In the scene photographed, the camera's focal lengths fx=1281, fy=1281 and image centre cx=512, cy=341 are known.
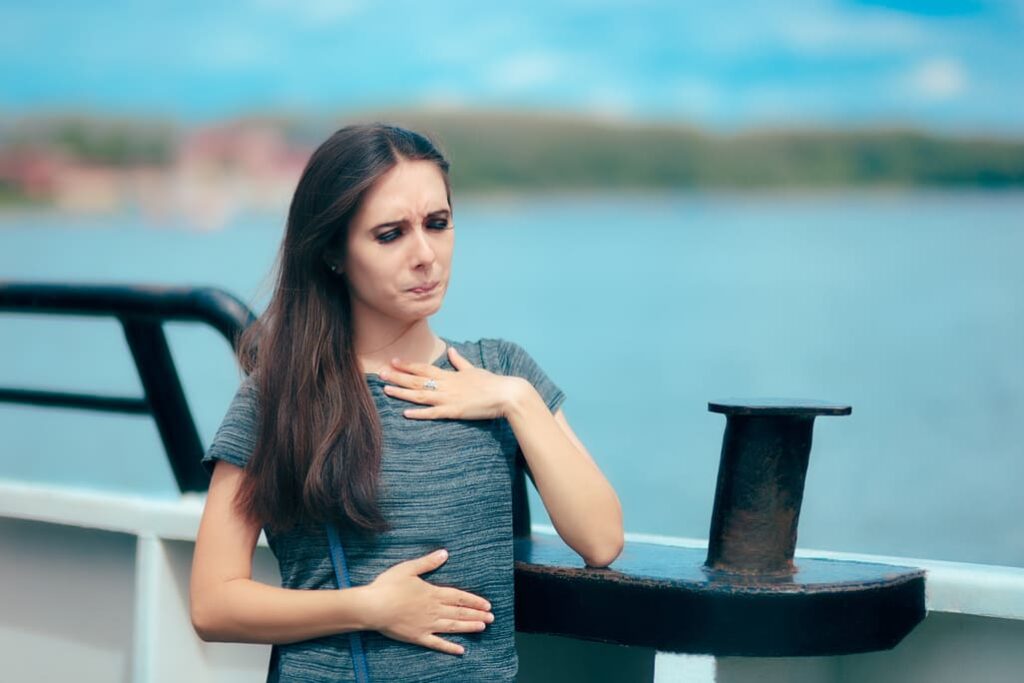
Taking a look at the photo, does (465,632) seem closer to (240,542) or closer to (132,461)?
(240,542)

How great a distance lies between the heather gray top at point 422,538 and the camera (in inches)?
62.2

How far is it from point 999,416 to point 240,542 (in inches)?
1185

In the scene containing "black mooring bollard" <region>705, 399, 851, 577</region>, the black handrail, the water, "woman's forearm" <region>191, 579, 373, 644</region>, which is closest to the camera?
"woman's forearm" <region>191, 579, 373, 644</region>

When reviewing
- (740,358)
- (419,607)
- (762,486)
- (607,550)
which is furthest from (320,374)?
(740,358)

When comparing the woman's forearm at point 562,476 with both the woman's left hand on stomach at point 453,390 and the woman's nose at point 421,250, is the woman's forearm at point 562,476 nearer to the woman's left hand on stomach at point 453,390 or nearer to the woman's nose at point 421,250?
the woman's left hand on stomach at point 453,390

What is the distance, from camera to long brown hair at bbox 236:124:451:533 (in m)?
1.57

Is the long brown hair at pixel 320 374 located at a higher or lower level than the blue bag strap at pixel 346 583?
higher

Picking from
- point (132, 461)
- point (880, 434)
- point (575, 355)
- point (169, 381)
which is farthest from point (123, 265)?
point (169, 381)

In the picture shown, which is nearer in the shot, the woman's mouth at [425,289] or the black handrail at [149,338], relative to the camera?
the woman's mouth at [425,289]

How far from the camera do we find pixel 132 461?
24.1 metres

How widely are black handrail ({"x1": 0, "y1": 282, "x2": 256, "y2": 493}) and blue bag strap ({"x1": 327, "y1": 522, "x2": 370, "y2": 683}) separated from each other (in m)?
0.70

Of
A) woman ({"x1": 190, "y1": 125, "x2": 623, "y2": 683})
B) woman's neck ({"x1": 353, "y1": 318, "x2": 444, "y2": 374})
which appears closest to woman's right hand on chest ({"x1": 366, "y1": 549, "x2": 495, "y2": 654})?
woman ({"x1": 190, "y1": 125, "x2": 623, "y2": 683})

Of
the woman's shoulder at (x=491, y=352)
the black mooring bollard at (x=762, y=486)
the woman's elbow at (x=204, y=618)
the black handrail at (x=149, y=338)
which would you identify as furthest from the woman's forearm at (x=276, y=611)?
the black handrail at (x=149, y=338)

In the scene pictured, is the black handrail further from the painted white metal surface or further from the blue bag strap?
the painted white metal surface
